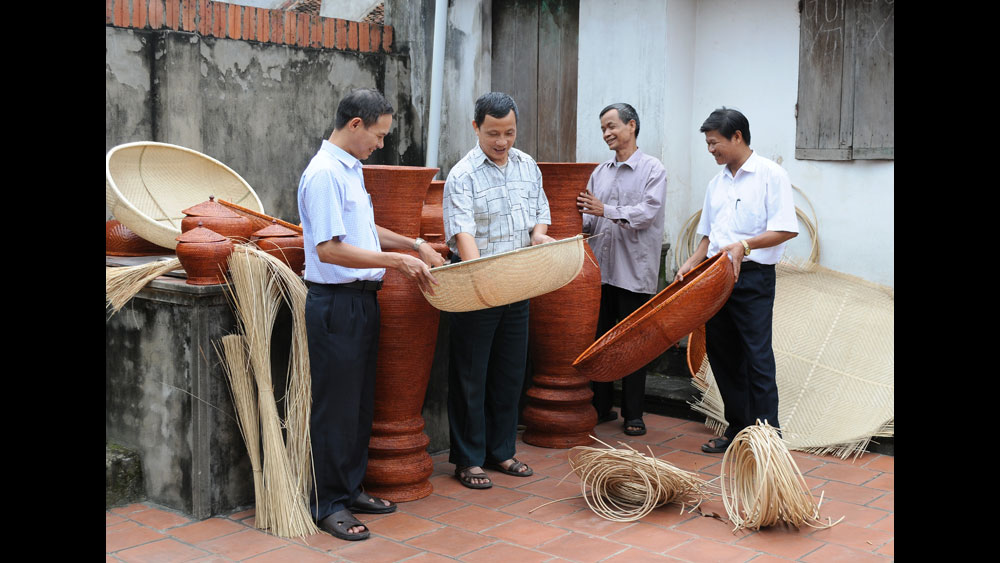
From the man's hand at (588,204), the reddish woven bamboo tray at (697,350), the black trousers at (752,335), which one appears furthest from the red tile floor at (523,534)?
the man's hand at (588,204)

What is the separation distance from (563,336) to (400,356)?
42.1 inches

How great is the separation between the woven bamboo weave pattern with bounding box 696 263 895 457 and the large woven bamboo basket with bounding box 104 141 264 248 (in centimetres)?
275

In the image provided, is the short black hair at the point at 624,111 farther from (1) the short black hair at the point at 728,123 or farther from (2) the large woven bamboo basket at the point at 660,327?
(2) the large woven bamboo basket at the point at 660,327

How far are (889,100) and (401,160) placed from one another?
3083 mm

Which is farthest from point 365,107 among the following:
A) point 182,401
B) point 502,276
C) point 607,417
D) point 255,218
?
point 607,417

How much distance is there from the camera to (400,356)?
12.7 feet

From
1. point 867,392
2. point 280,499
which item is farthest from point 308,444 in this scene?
point 867,392

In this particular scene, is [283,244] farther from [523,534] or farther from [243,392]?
[523,534]

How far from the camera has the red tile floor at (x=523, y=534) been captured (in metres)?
3.36

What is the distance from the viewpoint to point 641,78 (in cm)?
565

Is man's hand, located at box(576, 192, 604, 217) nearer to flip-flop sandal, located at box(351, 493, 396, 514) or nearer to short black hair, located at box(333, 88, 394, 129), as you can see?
short black hair, located at box(333, 88, 394, 129)

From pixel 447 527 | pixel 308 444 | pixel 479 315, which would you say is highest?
pixel 479 315

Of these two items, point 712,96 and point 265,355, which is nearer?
point 265,355

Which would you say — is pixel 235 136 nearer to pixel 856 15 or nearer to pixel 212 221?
pixel 212 221
